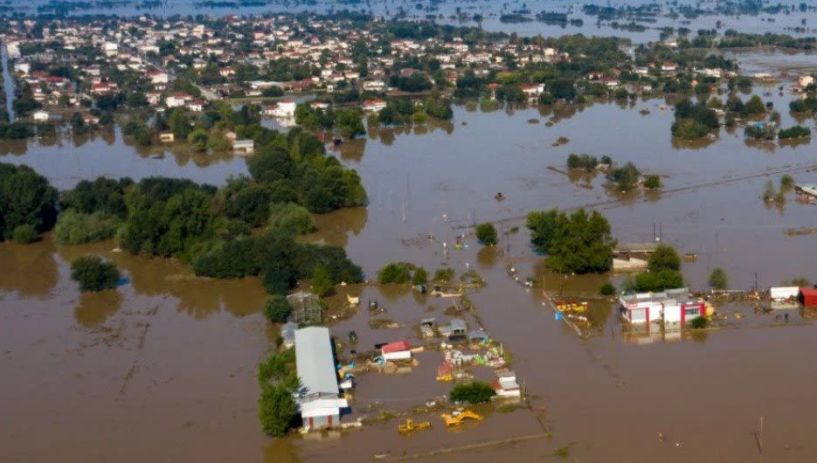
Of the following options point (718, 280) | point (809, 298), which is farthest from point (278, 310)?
point (809, 298)

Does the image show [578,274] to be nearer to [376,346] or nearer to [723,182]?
[376,346]

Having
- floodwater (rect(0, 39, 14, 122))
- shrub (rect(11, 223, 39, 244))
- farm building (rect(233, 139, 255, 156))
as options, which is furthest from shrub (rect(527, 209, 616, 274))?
floodwater (rect(0, 39, 14, 122))

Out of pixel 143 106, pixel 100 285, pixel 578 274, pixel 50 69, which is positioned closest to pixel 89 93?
pixel 143 106

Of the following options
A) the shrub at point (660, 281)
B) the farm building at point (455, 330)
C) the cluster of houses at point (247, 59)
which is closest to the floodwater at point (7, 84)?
the cluster of houses at point (247, 59)

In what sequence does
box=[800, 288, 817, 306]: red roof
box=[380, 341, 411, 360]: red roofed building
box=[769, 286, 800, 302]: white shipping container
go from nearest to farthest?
box=[380, 341, 411, 360]: red roofed building
box=[800, 288, 817, 306]: red roof
box=[769, 286, 800, 302]: white shipping container

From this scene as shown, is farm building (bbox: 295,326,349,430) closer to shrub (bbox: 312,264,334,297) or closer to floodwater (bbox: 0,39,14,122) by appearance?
shrub (bbox: 312,264,334,297)

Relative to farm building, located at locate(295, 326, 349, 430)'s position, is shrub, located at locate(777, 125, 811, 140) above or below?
above

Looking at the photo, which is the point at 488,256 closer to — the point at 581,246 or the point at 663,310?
the point at 581,246
